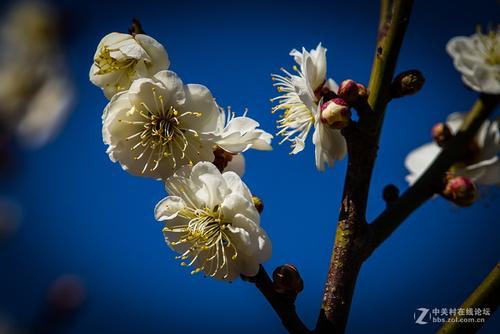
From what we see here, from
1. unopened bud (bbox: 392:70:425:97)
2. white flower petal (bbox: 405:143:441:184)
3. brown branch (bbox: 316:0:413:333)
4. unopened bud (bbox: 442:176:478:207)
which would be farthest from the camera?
white flower petal (bbox: 405:143:441:184)

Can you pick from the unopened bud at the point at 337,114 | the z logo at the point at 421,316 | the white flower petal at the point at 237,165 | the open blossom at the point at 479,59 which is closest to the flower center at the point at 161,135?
the white flower petal at the point at 237,165

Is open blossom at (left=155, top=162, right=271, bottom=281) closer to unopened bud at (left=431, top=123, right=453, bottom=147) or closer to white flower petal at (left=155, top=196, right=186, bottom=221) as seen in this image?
white flower petal at (left=155, top=196, right=186, bottom=221)

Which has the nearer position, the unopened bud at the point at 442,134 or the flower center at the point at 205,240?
the flower center at the point at 205,240

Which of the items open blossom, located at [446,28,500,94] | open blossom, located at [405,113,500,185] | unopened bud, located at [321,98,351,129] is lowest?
open blossom, located at [405,113,500,185]

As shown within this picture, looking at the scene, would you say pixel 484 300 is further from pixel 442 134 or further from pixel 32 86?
pixel 32 86

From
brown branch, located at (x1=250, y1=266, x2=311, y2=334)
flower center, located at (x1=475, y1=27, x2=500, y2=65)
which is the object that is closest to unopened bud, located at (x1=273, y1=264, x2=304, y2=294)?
brown branch, located at (x1=250, y1=266, x2=311, y2=334)

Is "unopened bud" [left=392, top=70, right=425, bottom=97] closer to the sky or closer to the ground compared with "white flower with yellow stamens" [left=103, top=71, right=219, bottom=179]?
closer to the sky

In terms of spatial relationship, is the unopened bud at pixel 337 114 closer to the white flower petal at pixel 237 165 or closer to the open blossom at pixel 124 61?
the white flower petal at pixel 237 165

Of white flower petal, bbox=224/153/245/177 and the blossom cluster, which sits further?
white flower petal, bbox=224/153/245/177
